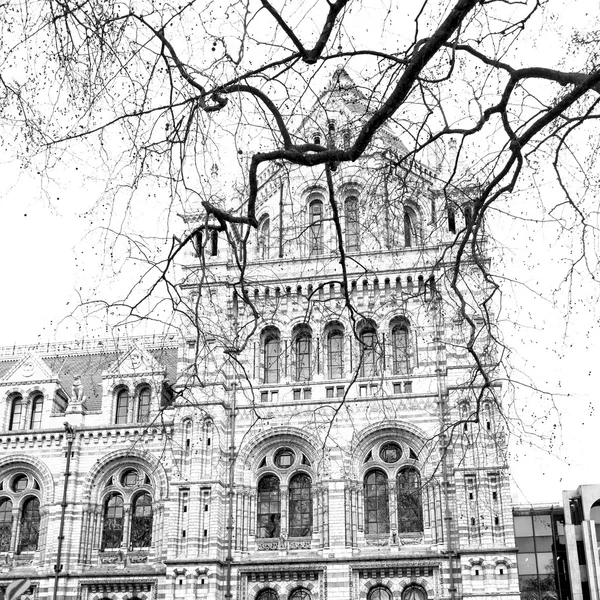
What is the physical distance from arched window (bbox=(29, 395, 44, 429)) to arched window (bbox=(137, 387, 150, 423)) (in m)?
4.43

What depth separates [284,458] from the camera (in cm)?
3641

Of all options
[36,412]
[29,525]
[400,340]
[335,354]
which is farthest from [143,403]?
[400,340]

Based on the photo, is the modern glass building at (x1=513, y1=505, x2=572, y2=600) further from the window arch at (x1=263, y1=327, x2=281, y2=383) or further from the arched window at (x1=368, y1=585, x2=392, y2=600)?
the window arch at (x1=263, y1=327, x2=281, y2=383)

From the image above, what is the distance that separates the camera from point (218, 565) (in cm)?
3434

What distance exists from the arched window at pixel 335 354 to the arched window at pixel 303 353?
2.53ft

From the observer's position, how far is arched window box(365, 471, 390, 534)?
114ft

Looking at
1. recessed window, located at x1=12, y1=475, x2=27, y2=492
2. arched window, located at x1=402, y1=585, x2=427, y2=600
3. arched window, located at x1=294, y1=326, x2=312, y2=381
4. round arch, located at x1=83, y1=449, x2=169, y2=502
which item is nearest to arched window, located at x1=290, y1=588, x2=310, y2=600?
arched window, located at x1=402, y1=585, x2=427, y2=600

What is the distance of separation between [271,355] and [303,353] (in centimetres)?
130

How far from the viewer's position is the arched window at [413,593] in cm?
3347

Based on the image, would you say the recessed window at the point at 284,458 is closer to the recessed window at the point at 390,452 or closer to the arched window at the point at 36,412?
the recessed window at the point at 390,452

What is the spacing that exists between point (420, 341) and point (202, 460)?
31.0ft

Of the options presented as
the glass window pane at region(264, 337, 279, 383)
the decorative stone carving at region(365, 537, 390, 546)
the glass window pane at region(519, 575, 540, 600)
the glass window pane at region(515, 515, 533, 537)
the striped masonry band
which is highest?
the glass window pane at region(264, 337, 279, 383)

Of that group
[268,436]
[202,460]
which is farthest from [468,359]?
[202,460]

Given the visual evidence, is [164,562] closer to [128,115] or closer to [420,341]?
[420,341]
